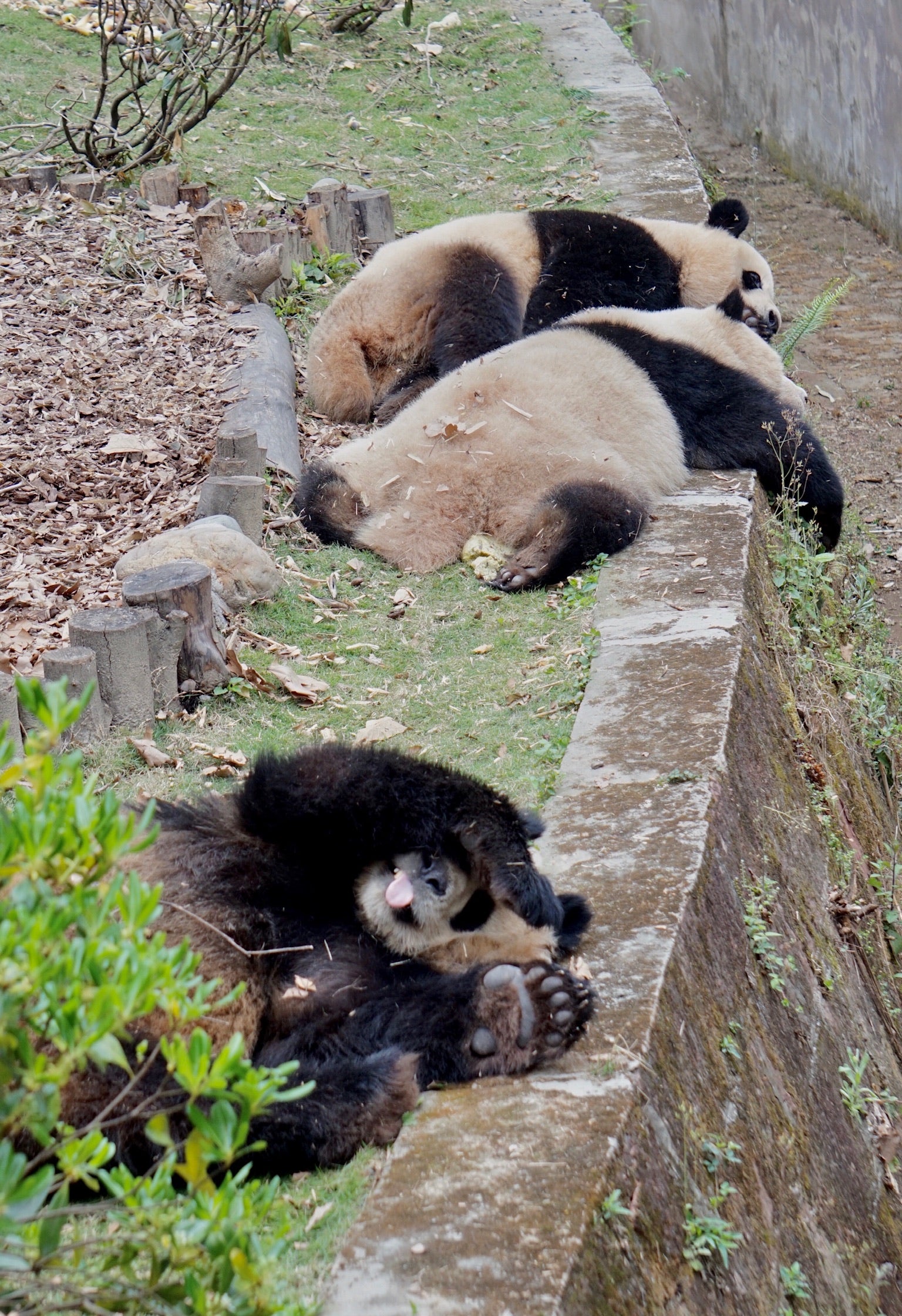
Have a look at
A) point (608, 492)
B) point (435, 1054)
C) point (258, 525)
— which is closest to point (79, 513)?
point (258, 525)

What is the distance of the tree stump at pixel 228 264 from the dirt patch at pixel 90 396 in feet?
0.39

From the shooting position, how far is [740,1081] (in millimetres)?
2832

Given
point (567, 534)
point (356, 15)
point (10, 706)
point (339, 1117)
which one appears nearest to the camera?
point (339, 1117)

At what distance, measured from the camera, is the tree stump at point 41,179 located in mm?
8398

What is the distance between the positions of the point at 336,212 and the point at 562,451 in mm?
4121

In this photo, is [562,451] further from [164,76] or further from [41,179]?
[164,76]

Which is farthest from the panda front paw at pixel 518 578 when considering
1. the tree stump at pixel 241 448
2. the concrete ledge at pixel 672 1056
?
the tree stump at pixel 241 448

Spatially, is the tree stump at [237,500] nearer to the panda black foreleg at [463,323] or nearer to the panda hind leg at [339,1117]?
the panda black foreleg at [463,323]

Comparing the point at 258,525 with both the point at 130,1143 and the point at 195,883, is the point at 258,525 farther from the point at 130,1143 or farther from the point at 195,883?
the point at 130,1143

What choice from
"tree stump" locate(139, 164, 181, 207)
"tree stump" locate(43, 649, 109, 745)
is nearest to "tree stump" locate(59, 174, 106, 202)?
"tree stump" locate(139, 164, 181, 207)

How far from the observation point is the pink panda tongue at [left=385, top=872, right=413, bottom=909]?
266cm

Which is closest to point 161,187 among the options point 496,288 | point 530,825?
point 496,288

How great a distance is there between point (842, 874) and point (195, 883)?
8.68 feet

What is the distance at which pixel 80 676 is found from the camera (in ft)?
12.2
